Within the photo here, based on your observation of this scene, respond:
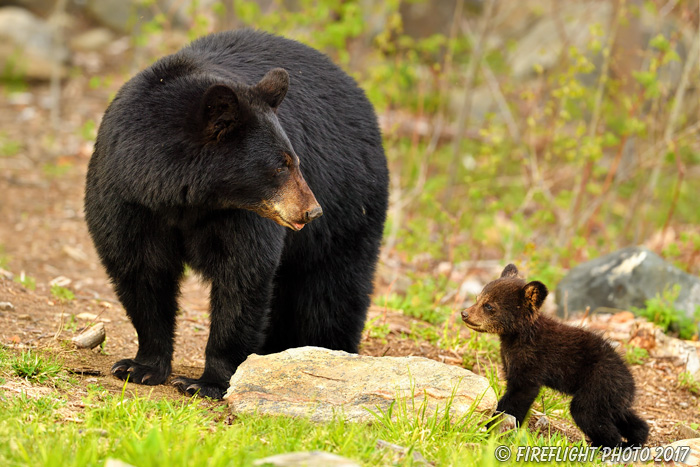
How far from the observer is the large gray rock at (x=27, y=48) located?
13164mm

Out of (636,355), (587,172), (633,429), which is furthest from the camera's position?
(587,172)

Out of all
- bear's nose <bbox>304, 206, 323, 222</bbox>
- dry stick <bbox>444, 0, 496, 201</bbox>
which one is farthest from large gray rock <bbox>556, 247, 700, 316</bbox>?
bear's nose <bbox>304, 206, 323, 222</bbox>

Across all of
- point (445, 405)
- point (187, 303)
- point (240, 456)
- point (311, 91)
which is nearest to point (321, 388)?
point (445, 405)

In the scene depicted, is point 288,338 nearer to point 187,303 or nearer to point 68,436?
point 187,303

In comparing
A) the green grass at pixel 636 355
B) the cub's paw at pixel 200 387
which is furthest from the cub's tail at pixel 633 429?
the cub's paw at pixel 200 387

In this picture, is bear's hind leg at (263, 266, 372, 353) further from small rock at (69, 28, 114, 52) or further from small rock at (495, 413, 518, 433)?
small rock at (69, 28, 114, 52)

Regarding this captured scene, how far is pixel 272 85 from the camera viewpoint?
3996mm

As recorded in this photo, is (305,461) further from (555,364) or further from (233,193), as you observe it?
(555,364)

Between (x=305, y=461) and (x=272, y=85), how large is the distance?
2018mm

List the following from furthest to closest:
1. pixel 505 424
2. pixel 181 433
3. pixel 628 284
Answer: pixel 628 284, pixel 505 424, pixel 181 433

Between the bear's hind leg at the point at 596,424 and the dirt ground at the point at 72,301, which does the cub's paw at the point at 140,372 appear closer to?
the dirt ground at the point at 72,301

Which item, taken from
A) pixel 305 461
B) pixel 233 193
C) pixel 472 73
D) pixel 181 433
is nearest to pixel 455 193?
pixel 472 73

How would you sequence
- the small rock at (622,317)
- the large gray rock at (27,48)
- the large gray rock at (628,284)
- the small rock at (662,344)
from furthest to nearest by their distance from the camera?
the large gray rock at (27,48)
the large gray rock at (628,284)
the small rock at (622,317)
the small rock at (662,344)

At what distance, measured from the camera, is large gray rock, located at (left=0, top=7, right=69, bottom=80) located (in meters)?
13.2
